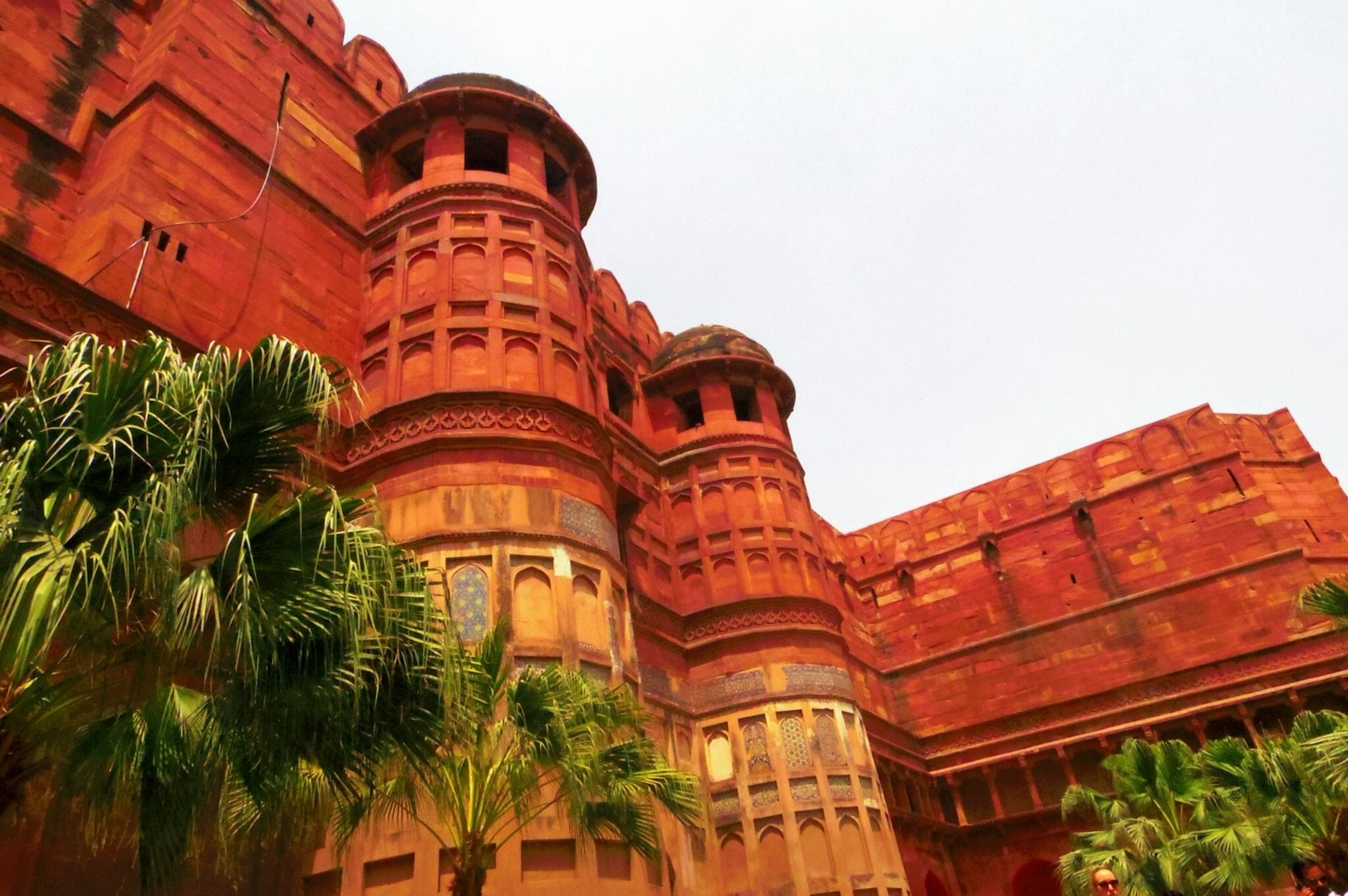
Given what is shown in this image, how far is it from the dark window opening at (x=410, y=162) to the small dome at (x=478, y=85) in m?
0.76

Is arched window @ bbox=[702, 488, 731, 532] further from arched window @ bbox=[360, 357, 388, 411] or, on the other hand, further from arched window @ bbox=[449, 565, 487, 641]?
arched window @ bbox=[449, 565, 487, 641]

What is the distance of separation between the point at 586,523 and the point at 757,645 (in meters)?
5.87

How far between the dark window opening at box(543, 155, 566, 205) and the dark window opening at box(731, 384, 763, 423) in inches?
228

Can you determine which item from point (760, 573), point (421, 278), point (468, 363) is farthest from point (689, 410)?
point (468, 363)

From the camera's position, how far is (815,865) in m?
14.3

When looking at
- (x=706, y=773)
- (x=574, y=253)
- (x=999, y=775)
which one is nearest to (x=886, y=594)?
(x=999, y=775)

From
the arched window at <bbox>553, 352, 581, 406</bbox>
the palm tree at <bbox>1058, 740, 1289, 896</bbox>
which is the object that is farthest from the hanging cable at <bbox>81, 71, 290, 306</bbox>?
the palm tree at <bbox>1058, 740, 1289, 896</bbox>

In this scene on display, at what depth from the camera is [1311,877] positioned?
7453 millimetres

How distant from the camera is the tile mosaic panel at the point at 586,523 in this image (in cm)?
1161

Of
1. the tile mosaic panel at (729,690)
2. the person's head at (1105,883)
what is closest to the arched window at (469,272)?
the tile mosaic panel at (729,690)

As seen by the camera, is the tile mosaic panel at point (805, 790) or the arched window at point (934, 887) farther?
the arched window at point (934, 887)

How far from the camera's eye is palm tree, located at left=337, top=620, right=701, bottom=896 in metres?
6.84

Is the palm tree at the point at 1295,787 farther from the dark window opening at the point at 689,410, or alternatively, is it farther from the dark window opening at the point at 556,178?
the dark window opening at the point at 556,178

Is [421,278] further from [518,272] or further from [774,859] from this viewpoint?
→ [774,859]
